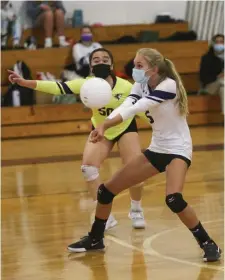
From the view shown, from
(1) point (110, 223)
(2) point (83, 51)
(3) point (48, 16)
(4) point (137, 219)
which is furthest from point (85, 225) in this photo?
(3) point (48, 16)

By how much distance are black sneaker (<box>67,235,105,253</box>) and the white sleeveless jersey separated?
0.93 metres

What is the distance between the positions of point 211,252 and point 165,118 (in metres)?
1.06

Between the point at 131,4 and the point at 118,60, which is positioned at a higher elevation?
the point at 131,4

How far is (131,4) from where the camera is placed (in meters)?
15.0

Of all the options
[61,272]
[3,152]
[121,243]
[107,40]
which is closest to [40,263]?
[61,272]

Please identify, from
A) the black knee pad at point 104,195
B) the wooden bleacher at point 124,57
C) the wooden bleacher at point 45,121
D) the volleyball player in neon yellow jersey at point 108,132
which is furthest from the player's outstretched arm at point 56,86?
the wooden bleacher at point 124,57

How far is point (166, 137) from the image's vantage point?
529cm

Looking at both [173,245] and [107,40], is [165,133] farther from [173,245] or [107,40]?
[107,40]

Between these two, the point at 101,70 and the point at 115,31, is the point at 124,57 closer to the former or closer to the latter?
the point at 115,31

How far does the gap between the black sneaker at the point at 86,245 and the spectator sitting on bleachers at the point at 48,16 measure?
27.9ft

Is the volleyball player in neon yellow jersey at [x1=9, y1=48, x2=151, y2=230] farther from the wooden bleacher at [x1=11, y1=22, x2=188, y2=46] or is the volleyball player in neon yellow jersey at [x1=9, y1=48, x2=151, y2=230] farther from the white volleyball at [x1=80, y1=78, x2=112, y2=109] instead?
the wooden bleacher at [x1=11, y1=22, x2=188, y2=46]

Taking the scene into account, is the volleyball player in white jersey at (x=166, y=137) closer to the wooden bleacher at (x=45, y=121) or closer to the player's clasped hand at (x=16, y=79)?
the player's clasped hand at (x=16, y=79)

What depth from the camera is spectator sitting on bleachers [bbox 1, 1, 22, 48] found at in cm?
1335

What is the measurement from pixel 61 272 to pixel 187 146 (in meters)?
1.33
